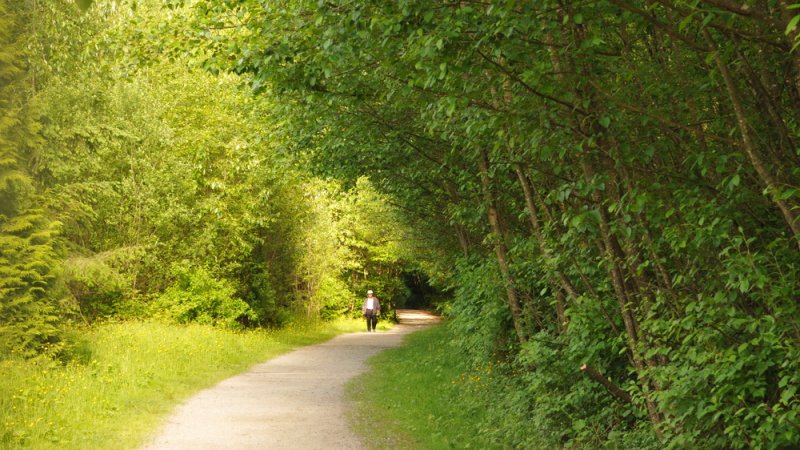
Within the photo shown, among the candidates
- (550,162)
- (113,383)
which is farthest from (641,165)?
(113,383)

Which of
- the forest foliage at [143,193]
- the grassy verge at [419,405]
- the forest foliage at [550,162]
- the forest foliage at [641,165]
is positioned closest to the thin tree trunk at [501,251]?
the forest foliage at [550,162]

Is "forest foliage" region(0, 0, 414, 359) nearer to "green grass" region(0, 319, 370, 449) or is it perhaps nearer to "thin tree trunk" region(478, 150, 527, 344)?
"green grass" region(0, 319, 370, 449)

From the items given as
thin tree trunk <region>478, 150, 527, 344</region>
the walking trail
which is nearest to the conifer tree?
the walking trail

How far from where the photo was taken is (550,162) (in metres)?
8.17

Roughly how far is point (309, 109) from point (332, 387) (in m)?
→ 5.63

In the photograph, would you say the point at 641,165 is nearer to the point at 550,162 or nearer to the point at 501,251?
the point at 550,162

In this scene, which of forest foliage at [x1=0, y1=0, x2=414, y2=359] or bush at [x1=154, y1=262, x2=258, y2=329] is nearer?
forest foliage at [x1=0, y1=0, x2=414, y2=359]

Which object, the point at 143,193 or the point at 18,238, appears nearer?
the point at 18,238

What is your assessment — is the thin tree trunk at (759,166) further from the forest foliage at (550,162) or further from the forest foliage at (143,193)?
the forest foliage at (143,193)

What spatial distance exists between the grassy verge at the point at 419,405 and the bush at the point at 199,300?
26.6ft

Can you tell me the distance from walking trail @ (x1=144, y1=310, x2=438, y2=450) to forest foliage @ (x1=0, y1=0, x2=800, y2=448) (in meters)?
2.37

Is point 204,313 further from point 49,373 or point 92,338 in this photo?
point 49,373

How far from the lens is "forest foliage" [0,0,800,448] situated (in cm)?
518

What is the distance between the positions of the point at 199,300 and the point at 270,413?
13.7 metres
